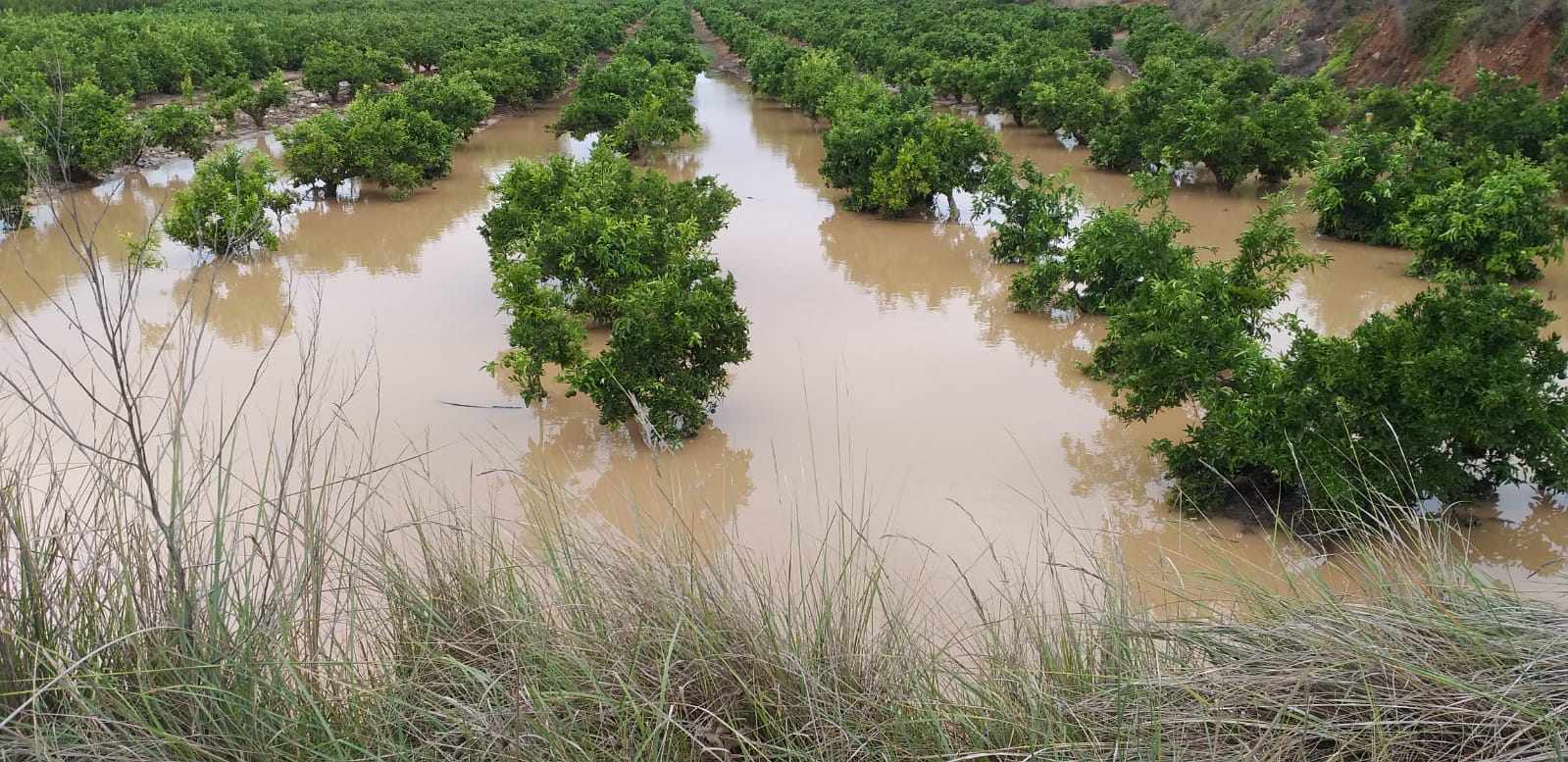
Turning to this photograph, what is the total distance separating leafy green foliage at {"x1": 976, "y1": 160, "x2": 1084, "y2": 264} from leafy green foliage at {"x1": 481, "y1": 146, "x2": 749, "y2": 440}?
129 inches

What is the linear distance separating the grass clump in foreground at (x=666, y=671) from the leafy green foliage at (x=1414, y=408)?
240 cm

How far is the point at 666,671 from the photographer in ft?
8.92

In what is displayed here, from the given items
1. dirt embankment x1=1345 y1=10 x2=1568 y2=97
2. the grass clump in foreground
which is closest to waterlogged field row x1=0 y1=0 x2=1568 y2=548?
the grass clump in foreground

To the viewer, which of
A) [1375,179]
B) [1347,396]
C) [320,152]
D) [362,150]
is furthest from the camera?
[362,150]

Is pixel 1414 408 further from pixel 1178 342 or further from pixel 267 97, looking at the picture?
pixel 267 97

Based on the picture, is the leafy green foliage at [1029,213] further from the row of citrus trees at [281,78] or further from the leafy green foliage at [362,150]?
the leafy green foliage at [362,150]

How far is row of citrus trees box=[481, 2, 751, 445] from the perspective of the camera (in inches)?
295

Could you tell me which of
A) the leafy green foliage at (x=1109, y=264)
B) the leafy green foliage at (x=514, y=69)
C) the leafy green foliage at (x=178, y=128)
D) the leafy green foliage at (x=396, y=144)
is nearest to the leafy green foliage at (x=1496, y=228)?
the leafy green foliage at (x=1109, y=264)

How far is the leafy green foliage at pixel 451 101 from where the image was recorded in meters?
19.4

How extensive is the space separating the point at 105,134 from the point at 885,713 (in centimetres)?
1604

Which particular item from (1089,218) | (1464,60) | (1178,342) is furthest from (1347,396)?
(1464,60)

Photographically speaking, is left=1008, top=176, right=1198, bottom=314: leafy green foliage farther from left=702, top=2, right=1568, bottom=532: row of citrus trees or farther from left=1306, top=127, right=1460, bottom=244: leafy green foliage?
left=1306, top=127, right=1460, bottom=244: leafy green foliage

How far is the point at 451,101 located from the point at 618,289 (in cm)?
1159

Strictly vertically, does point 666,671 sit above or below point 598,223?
above
